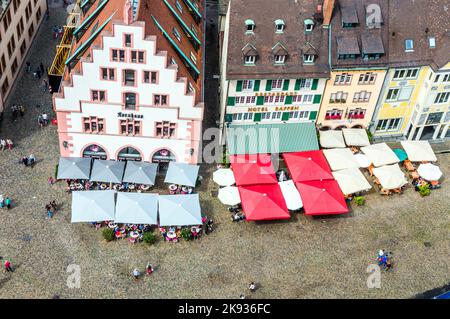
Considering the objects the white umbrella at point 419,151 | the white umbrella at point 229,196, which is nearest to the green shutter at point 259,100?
the white umbrella at point 229,196

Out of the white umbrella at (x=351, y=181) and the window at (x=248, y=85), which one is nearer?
the window at (x=248, y=85)

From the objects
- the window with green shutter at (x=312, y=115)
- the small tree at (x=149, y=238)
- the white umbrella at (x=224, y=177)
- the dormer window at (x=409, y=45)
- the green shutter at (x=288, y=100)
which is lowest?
the small tree at (x=149, y=238)

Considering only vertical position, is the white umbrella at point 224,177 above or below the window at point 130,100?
below

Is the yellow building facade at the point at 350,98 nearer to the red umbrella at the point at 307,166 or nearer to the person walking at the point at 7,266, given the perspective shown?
the red umbrella at the point at 307,166

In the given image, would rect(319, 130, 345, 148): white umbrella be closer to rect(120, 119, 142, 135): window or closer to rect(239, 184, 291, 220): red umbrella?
rect(239, 184, 291, 220): red umbrella

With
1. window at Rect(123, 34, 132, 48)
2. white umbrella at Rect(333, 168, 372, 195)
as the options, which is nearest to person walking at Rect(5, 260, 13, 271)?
window at Rect(123, 34, 132, 48)

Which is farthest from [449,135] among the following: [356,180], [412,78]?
[356,180]

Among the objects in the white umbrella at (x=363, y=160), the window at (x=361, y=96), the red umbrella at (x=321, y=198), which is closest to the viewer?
the red umbrella at (x=321, y=198)

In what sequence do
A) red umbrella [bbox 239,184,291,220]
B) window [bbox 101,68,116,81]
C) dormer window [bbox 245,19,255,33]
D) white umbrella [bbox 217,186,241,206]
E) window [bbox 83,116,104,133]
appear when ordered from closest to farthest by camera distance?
window [bbox 101,68,116,81]
red umbrella [bbox 239,184,291,220]
window [bbox 83,116,104,133]
white umbrella [bbox 217,186,241,206]
dormer window [bbox 245,19,255,33]

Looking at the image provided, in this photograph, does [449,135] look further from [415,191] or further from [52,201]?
[52,201]
